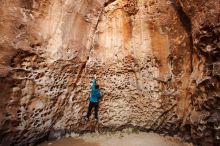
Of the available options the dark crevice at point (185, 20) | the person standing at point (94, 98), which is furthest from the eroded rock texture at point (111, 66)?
the person standing at point (94, 98)

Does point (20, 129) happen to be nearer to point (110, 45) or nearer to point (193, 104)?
point (110, 45)

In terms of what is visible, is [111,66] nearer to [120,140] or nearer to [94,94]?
[94,94]

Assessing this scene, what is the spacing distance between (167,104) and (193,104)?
0.76m

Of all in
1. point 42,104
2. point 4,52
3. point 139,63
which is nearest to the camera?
point 4,52

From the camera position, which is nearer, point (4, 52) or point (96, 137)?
point (4, 52)

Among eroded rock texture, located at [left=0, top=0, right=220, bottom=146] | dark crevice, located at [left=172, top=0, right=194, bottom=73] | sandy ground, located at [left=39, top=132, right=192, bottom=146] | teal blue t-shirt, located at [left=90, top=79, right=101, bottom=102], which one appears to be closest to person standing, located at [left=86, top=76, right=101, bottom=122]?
teal blue t-shirt, located at [left=90, top=79, right=101, bottom=102]

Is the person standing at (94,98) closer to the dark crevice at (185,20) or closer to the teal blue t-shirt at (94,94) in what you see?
the teal blue t-shirt at (94,94)

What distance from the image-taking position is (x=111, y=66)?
6883 mm

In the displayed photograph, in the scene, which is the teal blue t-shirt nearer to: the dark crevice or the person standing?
the person standing

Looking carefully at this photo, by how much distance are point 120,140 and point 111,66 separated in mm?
2070

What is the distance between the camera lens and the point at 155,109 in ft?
21.8

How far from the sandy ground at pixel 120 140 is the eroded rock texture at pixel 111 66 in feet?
0.86

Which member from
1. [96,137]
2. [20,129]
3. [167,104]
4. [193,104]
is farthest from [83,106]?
[193,104]

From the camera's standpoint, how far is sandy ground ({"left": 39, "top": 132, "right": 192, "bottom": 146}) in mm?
5961
